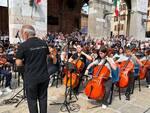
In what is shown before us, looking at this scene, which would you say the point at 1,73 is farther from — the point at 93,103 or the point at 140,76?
the point at 140,76

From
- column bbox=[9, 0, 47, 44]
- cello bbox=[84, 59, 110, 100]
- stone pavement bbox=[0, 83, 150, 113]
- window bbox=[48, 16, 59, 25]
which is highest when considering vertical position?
window bbox=[48, 16, 59, 25]

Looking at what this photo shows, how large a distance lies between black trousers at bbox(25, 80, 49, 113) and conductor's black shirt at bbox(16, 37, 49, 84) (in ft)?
0.33

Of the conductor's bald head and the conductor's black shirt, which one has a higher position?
the conductor's bald head

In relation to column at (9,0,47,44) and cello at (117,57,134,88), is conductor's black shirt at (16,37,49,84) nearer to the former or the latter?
cello at (117,57,134,88)

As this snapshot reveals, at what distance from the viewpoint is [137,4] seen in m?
19.1

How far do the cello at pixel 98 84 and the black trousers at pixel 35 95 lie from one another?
1.33 meters

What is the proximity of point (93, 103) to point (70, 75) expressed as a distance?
3.21 ft

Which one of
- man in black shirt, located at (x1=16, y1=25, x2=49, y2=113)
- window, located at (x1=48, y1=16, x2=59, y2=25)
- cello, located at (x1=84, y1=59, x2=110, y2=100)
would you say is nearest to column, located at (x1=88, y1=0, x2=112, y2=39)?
window, located at (x1=48, y1=16, x2=59, y2=25)

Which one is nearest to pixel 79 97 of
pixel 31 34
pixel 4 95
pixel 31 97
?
pixel 4 95

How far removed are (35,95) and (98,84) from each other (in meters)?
1.61

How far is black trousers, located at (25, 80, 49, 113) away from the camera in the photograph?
3814 millimetres

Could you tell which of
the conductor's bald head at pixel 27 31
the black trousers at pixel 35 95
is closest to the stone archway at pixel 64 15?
the black trousers at pixel 35 95

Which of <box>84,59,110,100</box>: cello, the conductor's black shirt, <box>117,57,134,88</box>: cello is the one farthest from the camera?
<box>117,57,134,88</box>: cello

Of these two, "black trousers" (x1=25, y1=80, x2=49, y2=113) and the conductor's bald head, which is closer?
the conductor's bald head
